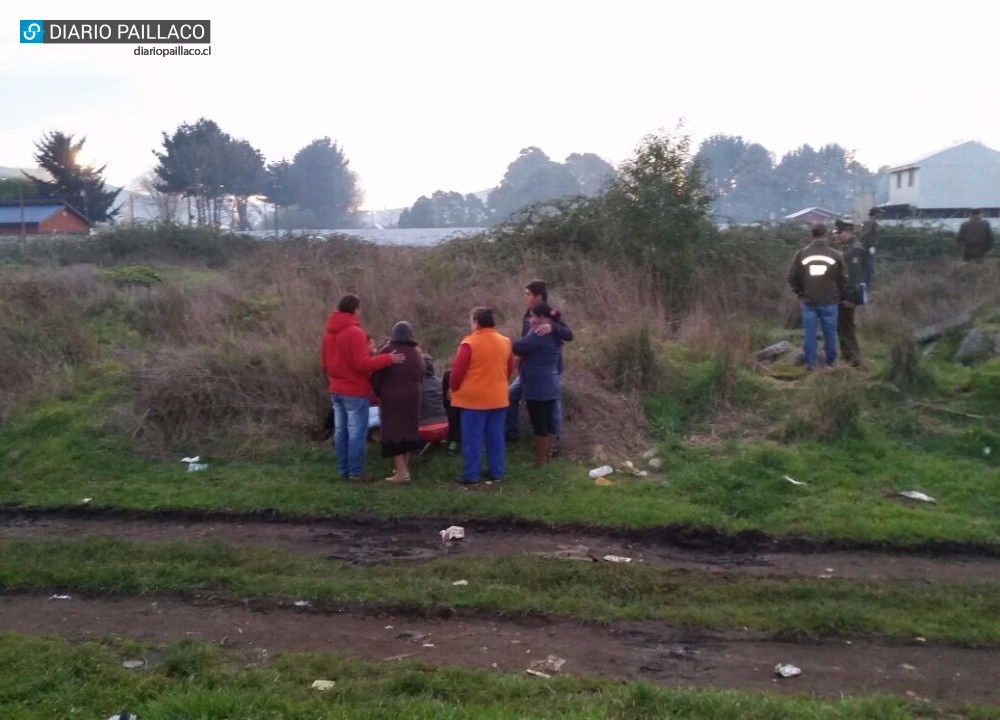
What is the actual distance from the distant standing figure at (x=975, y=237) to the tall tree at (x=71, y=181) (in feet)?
121

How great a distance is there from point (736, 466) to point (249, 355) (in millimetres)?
6106

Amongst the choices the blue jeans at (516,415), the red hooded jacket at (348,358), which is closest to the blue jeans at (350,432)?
the red hooded jacket at (348,358)

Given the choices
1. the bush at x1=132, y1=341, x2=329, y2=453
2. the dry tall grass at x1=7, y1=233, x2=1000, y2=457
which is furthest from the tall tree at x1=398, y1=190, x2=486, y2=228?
the bush at x1=132, y1=341, x2=329, y2=453

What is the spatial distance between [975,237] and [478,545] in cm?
1788

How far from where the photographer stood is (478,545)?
8219 mm

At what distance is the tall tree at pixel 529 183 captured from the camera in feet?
146

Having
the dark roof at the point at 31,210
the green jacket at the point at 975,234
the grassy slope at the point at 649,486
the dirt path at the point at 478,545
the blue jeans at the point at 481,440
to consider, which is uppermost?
the dark roof at the point at 31,210

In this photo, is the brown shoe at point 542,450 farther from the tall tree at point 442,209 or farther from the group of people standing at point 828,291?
the tall tree at point 442,209

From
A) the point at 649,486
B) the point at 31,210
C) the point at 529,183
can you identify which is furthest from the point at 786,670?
the point at 529,183

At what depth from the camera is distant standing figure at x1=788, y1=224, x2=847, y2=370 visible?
12341 mm

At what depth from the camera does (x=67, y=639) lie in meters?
6.25

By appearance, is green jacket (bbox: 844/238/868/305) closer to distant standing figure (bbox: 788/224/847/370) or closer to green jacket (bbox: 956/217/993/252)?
distant standing figure (bbox: 788/224/847/370)

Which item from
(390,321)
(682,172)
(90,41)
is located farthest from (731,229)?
(90,41)

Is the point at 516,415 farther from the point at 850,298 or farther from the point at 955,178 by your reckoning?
the point at 955,178
